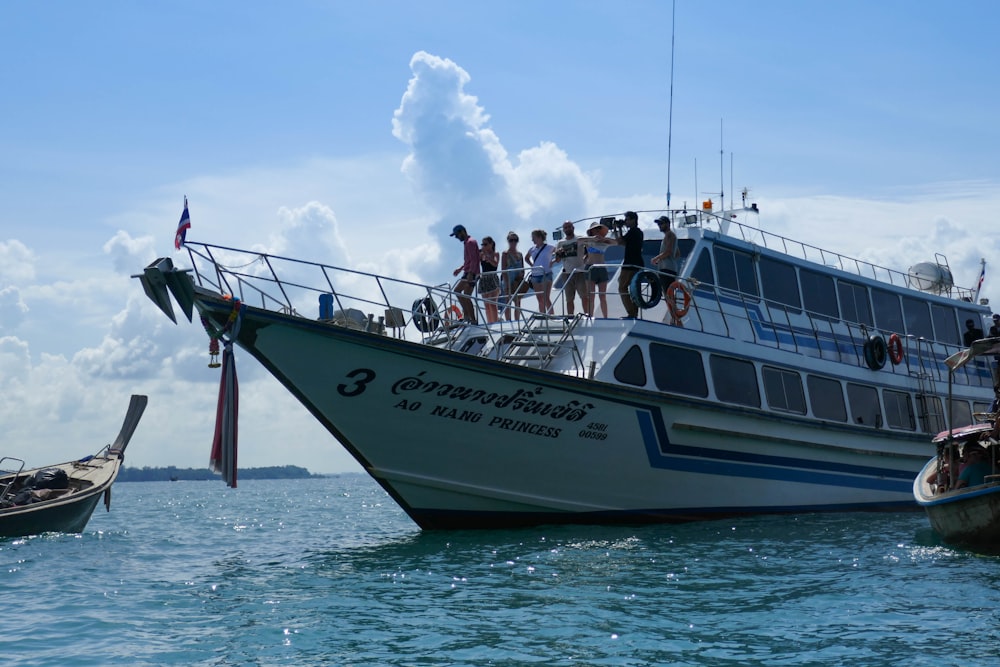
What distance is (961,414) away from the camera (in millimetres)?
20969

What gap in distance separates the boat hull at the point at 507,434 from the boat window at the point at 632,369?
0.32 m

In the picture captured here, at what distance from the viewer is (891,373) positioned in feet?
64.1

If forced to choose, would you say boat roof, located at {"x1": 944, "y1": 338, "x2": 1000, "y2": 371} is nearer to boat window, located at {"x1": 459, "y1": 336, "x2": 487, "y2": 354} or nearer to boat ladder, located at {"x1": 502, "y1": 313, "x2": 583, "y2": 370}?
boat ladder, located at {"x1": 502, "y1": 313, "x2": 583, "y2": 370}

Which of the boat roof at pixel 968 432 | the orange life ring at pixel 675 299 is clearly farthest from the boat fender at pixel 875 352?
the boat roof at pixel 968 432

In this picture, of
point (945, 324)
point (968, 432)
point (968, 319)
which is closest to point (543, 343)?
point (968, 432)

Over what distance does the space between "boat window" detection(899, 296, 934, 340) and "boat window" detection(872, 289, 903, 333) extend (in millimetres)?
321

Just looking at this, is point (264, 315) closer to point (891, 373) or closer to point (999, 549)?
point (999, 549)

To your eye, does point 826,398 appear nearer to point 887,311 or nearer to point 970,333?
point 887,311

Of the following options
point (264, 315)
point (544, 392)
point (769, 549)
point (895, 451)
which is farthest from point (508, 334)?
point (895, 451)

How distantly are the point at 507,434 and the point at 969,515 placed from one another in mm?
5897

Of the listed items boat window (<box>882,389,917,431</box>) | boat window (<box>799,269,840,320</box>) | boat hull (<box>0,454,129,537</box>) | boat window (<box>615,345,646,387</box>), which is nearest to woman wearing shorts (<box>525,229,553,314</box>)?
boat window (<box>615,345,646,387</box>)

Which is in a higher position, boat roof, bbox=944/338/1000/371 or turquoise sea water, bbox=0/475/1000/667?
boat roof, bbox=944/338/1000/371

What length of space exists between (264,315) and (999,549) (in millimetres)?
9416

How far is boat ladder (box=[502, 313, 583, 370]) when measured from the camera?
558 inches
